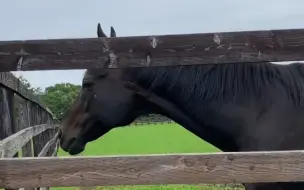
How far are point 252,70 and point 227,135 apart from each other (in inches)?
21.6

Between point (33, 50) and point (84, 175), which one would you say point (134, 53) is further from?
point (84, 175)

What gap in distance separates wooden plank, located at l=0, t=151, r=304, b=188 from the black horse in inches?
51.6

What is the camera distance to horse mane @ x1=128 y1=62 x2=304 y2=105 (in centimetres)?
369

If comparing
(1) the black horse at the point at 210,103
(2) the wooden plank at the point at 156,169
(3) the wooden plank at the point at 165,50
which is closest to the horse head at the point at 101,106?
(1) the black horse at the point at 210,103

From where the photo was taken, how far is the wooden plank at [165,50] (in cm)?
253

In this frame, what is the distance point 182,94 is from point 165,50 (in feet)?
4.67

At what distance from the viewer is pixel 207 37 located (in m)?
2.53

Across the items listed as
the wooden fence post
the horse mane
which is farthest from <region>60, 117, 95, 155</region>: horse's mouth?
the horse mane

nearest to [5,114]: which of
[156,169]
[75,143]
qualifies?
[75,143]

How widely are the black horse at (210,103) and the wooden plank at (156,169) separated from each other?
1.31 m

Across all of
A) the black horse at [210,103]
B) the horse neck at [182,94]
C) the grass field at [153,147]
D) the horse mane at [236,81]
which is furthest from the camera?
the grass field at [153,147]

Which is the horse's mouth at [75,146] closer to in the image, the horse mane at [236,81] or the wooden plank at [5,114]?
the wooden plank at [5,114]

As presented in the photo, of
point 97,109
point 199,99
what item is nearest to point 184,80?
point 199,99

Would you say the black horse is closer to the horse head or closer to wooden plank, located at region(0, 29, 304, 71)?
the horse head
